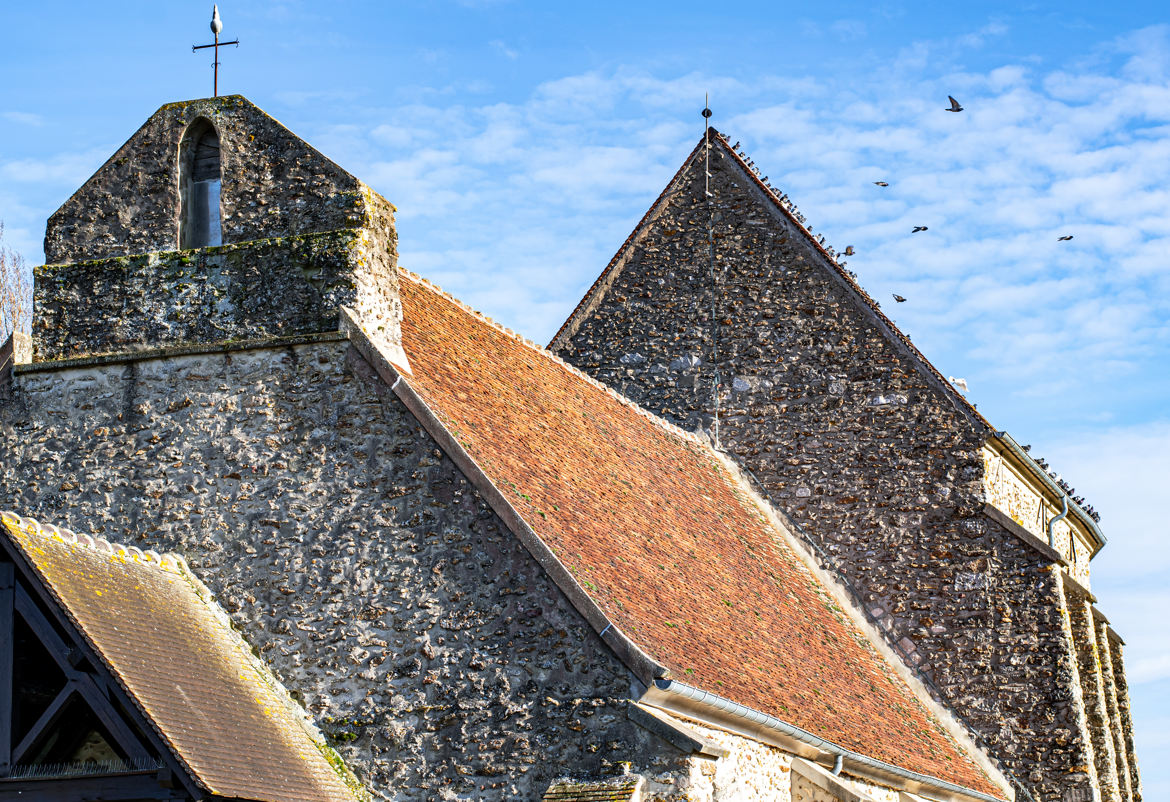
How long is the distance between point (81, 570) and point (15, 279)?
1942cm

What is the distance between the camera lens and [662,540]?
41.8 ft

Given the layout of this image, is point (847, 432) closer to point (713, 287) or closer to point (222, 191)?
point (713, 287)

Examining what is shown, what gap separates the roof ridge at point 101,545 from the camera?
9.41m

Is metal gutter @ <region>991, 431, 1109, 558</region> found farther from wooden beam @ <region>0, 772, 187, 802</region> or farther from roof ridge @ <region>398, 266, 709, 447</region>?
wooden beam @ <region>0, 772, 187, 802</region>

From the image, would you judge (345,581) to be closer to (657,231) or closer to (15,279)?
(657,231)

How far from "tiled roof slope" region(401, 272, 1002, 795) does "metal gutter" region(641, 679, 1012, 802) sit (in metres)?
0.13

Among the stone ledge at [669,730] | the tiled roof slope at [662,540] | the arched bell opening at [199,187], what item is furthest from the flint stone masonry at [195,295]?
the stone ledge at [669,730]

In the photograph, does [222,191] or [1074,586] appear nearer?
[222,191]

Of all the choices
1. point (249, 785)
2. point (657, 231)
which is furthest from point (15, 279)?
point (249, 785)

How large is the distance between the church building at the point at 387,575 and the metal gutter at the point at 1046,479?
1.17ft

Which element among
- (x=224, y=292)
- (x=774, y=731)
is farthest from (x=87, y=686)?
(x=774, y=731)

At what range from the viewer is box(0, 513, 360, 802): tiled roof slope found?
8.67m

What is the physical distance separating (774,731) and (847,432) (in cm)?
672

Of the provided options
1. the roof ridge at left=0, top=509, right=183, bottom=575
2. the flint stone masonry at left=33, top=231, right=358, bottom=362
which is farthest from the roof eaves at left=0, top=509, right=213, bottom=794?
the flint stone masonry at left=33, top=231, right=358, bottom=362
